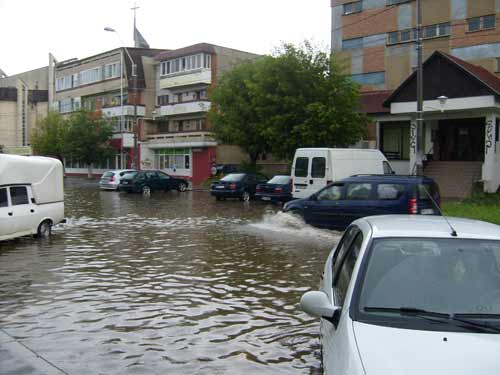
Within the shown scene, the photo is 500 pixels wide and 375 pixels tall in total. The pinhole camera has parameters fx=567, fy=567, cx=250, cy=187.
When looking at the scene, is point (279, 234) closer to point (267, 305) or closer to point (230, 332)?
point (267, 305)

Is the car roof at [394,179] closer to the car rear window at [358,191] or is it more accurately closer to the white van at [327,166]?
the car rear window at [358,191]

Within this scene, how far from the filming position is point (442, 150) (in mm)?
32406

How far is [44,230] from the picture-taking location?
14.6 m

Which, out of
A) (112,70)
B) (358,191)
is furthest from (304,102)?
(112,70)

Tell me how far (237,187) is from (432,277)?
2472cm

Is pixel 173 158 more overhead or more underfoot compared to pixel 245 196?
more overhead

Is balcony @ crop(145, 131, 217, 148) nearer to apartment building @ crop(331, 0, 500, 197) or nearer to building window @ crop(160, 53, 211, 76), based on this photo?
building window @ crop(160, 53, 211, 76)

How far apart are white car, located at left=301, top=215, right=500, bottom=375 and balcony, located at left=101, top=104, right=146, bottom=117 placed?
52.8 meters

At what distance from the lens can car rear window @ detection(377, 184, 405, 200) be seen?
14.5 metres

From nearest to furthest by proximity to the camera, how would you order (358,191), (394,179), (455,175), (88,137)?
1. (394,179)
2. (358,191)
3. (455,175)
4. (88,137)

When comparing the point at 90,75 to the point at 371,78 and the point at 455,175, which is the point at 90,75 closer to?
the point at 371,78

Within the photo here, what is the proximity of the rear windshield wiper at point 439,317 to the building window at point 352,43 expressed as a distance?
37.0 m

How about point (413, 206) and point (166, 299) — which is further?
point (413, 206)

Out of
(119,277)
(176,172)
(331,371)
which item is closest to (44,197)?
(119,277)
